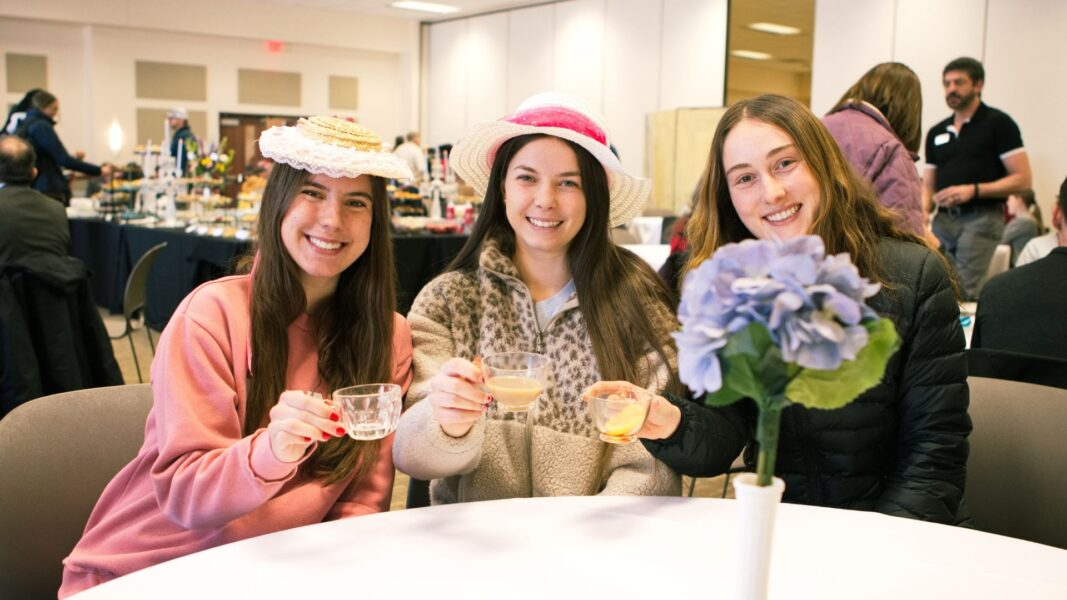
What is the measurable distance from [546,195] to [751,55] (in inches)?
339

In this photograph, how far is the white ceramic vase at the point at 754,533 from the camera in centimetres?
94

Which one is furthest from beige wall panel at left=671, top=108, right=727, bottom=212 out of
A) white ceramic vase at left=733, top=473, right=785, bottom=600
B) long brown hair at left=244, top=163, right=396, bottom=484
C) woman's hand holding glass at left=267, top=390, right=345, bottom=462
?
white ceramic vase at left=733, top=473, right=785, bottom=600

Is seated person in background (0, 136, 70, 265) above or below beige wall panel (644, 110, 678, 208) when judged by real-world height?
below

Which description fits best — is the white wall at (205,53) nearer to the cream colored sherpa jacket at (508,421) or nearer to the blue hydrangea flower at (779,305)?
the cream colored sherpa jacket at (508,421)

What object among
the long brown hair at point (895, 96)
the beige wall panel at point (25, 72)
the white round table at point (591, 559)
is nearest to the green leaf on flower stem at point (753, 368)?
the white round table at point (591, 559)

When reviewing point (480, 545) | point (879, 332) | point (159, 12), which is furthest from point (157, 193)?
point (879, 332)

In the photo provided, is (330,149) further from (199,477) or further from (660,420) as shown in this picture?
(660,420)

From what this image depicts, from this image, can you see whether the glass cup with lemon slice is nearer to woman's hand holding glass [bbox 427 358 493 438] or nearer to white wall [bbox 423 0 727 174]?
woman's hand holding glass [bbox 427 358 493 438]

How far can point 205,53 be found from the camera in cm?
1291

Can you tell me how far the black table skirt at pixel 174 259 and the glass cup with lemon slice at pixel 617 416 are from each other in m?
3.89

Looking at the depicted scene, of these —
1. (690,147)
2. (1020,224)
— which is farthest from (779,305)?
(690,147)

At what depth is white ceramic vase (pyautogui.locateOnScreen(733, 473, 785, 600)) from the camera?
941 mm

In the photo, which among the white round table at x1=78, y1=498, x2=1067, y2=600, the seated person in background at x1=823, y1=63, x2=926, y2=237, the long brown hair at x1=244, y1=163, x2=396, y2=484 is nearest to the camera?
the white round table at x1=78, y1=498, x2=1067, y2=600

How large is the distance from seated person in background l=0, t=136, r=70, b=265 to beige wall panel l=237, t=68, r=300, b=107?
9.55m
